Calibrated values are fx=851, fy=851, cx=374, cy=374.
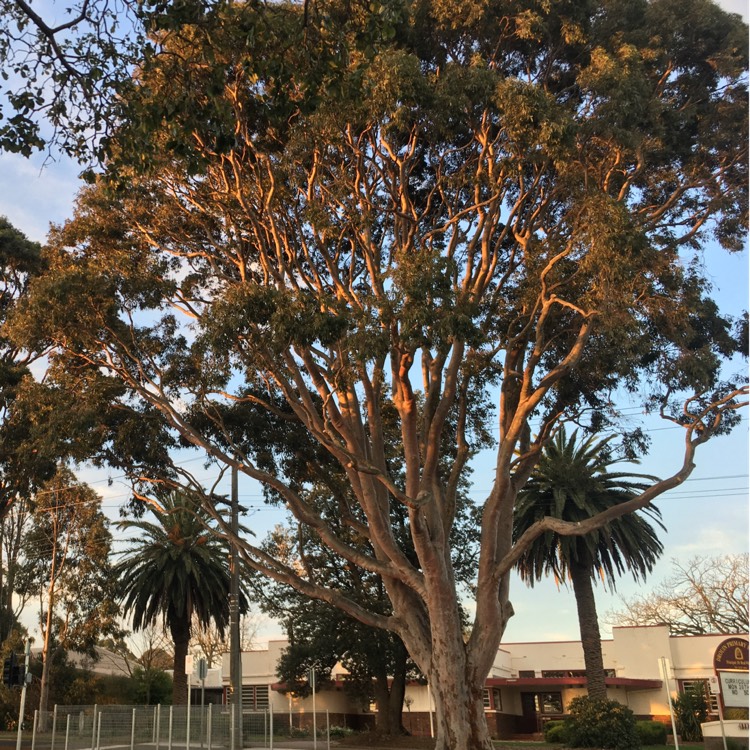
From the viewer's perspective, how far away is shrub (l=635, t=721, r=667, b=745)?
3328 cm

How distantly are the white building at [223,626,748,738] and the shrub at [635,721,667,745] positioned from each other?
15.9ft

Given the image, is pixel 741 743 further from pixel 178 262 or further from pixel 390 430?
pixel 178 262

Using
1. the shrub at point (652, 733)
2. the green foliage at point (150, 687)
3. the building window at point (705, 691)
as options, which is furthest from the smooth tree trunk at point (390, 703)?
the green foliage at point (150, 687)

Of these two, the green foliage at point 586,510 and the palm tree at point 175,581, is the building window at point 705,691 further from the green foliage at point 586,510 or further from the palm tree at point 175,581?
the palm tree at point 175,581

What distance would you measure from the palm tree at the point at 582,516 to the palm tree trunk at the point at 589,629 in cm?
6

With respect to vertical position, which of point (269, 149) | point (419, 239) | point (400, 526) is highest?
point (269, 149)

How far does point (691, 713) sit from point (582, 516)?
32.3 ft

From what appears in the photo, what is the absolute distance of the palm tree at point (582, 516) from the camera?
33375 mm

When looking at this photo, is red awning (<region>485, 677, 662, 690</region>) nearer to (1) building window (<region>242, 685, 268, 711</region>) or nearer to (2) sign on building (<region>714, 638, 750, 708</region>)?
(1) building window (<region>242, 685, 268, 711</region>)

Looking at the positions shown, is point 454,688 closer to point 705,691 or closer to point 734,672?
point 734,672

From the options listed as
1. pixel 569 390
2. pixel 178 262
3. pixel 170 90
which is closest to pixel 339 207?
pixel 178 262

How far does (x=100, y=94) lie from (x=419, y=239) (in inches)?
441

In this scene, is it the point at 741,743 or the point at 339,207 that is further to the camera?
the point at 741,743

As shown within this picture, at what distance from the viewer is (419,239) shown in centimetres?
1981
